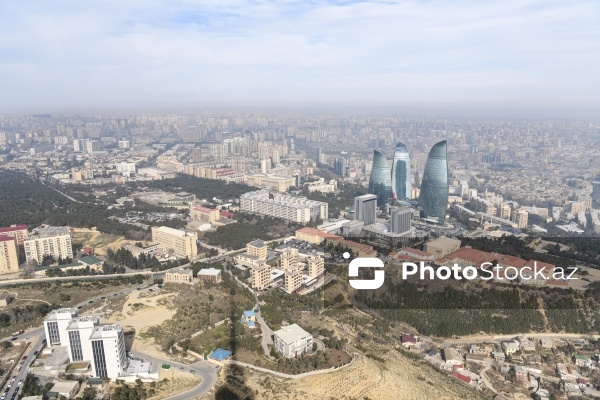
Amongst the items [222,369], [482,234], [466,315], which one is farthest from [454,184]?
[222,369]

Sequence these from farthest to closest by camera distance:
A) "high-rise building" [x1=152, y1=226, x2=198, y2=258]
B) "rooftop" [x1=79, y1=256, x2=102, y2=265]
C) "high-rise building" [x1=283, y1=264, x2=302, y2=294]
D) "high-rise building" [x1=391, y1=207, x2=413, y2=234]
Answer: "high-rise building" [x1=391, y1=207, x2=413, y2=234]
"high-rise building" [x1=152, y1=226, x2=198, y2=258]
"rooftop" [x1=79, y1=256, x2=102, y2=265]
"high-rise building" [x1=283, y1=264, x2=302, y2=294]

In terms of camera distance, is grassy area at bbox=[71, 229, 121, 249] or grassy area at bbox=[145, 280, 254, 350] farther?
grassy area at bbox=[71, 229, 121, 249]

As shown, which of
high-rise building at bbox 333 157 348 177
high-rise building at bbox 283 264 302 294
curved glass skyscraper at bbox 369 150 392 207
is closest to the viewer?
high-rise building at bbox 283 264 302 294

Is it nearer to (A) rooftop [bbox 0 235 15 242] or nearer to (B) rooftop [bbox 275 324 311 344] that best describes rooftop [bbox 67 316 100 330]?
(B) rooftop [bbox 275 324 311 344]

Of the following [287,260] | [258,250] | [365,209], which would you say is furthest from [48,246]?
[365,209]

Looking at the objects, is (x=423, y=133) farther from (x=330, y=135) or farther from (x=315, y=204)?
(x=315, y=204)

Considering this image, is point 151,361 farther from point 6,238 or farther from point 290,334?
point 6,238

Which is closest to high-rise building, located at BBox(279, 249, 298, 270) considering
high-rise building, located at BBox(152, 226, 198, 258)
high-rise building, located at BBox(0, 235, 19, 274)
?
high-rise building, located at BBox(152, 226, 198, 258)
